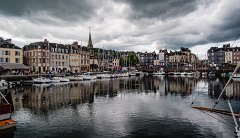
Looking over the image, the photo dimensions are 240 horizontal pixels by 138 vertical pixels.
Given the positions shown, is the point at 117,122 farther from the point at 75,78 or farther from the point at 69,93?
the point at 75,78

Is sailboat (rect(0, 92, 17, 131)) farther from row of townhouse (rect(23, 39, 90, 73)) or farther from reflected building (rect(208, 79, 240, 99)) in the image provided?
row of townhouse (rect(23, 39, 90, 73))

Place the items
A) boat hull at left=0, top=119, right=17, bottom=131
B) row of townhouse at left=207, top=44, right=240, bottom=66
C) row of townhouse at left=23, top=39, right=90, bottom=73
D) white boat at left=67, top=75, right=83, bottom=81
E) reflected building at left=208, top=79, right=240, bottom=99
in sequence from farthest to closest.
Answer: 1. row of townhouse at left=207, top=44, right=240, bottom=66
2. row of townhouse at left=23, top=39, right=90, bottom=73
3. white boat at left=67, top=75, right=83, bottom=81
4. reflected building at left=208, top=79, right=240, bottom=99
5. boat hull at left=0, top=119, right=17, bottom=131

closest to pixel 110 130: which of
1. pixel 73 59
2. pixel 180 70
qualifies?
pixel 73 59

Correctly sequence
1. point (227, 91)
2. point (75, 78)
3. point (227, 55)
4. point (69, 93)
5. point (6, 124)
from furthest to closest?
point (227, 55)
point (75, 78)
point (227, 91)
point (69, 93)
point (6, 124)

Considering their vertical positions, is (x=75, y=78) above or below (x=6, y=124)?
above

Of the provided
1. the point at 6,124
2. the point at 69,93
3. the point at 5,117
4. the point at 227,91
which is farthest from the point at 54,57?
the point at 6,124

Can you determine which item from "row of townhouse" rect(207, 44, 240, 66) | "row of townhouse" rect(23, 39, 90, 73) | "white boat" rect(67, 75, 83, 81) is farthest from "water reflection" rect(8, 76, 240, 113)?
"row of townhouse" rect(207, 44, 240, 66)

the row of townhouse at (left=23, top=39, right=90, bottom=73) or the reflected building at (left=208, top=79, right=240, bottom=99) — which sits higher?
the row of townhouse at (left=23, top=39, right=90, bottom=73)

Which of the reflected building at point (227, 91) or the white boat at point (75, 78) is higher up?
the white boat at point (75, 78)

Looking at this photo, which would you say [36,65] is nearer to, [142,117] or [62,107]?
[62,107]

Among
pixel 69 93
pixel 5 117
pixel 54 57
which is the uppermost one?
pixel 54 57

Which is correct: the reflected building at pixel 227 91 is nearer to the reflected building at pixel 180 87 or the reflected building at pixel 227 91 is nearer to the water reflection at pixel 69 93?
the water reflection at pixel 69 93

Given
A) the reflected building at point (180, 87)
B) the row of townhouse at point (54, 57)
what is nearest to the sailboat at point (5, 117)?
the reflected building at point (180, 87)

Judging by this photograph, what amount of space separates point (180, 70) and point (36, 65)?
93.3 metres
